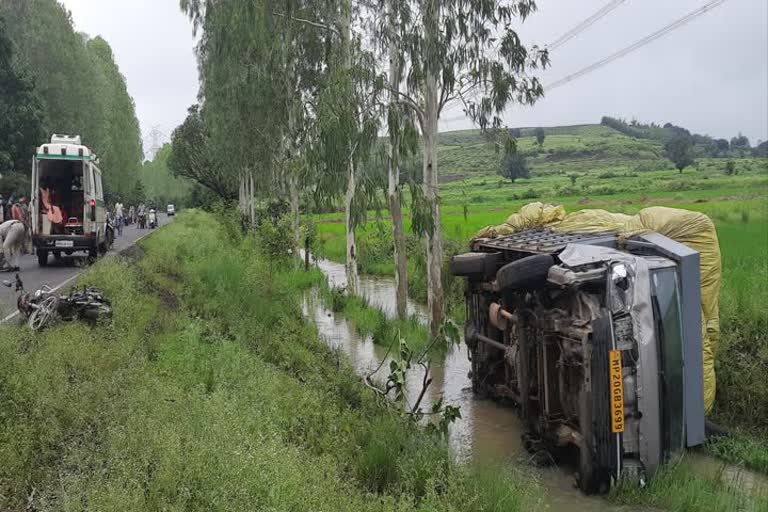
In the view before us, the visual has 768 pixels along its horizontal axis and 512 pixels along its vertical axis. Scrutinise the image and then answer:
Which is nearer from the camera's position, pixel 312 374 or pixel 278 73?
pixel 312 374

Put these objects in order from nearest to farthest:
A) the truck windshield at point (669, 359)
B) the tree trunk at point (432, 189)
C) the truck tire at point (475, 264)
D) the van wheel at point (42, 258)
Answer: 1. the truck windshield at point (669, 359)
2. the truck tire at point (475, 264)
3. the tree trunk at point (432, 189)
4. the van wheel at point (42, 258)

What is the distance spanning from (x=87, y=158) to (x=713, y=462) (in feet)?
53.0

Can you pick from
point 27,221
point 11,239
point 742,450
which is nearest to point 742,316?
point 742,450

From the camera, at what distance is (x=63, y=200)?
17.7 metres

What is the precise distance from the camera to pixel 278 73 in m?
20.0

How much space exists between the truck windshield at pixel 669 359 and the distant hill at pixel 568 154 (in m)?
34.9

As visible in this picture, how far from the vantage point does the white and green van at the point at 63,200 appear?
1697cm

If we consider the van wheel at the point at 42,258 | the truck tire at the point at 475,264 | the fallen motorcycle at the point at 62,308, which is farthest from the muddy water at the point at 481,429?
the van wheel at the point at 42,258

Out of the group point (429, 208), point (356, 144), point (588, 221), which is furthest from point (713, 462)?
point (356, 144)

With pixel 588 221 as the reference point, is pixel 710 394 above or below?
below

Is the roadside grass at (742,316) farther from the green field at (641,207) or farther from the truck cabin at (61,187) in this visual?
the truck cabin at (61,187)

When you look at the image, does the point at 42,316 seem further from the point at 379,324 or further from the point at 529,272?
the point at 379,324

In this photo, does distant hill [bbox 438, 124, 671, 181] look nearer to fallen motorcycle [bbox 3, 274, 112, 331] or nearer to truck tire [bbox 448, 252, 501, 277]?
truck tire [bbox 448, 252, 501, 277]

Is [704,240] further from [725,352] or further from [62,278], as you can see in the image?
[62,278]
